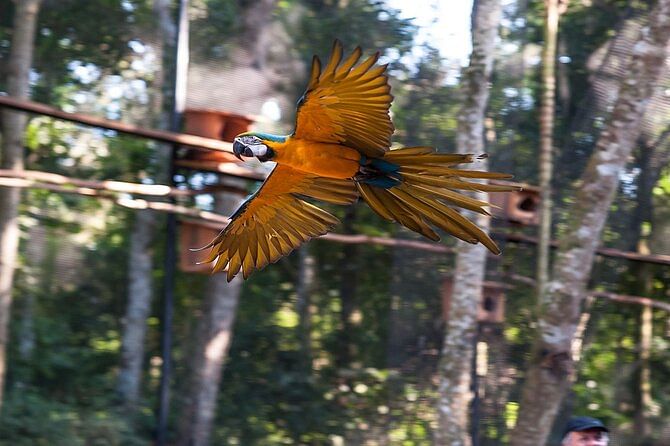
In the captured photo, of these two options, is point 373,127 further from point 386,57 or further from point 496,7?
point 386,57

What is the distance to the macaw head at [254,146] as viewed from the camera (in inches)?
115

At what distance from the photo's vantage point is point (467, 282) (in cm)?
470

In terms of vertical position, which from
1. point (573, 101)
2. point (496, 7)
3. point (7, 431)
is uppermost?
point (496, 7)

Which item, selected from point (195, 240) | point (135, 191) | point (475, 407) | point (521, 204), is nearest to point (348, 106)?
point (135, 191)

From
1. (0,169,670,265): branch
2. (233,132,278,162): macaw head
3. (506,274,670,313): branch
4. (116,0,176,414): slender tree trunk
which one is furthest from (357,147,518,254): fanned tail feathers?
(116,0,176,414): slender tree trunk

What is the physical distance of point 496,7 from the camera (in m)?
4.64

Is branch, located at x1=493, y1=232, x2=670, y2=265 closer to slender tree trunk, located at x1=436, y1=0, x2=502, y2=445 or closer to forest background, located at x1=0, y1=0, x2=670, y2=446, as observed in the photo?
forest background, located at x1=0, y1=0, x2=670, y2=446

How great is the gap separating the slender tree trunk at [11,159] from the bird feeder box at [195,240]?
0.88 m

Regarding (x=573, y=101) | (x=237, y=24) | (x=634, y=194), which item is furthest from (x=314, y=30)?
(x=634, y=194)

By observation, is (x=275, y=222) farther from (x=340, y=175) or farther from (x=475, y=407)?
(x=475, y=407)

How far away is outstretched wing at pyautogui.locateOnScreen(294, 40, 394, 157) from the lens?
267 centimetres

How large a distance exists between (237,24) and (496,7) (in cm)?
158

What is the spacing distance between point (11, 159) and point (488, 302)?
102 inches

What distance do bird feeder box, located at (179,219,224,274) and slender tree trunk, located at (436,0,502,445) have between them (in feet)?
4.07
